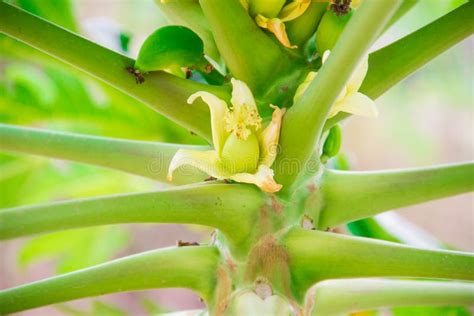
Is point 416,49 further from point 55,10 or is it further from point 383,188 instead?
point 55,10

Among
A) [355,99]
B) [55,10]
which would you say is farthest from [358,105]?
[55,10]

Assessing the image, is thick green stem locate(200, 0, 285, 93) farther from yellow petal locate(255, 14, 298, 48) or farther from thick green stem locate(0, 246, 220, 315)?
thick green stem locate(0, 246, 220, 315)

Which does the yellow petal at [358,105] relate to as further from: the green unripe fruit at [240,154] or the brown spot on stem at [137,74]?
the brown spot on stem at [137,74]

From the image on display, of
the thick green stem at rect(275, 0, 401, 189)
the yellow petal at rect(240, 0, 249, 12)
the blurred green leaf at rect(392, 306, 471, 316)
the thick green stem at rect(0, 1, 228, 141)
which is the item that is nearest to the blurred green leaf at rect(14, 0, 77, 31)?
the thick green stem at rect(0, 1, 228, 141)

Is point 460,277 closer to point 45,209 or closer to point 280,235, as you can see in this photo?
point 280,235

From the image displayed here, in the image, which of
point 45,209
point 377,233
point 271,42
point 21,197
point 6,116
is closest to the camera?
point 45,209

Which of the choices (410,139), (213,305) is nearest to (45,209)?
(213,305)
